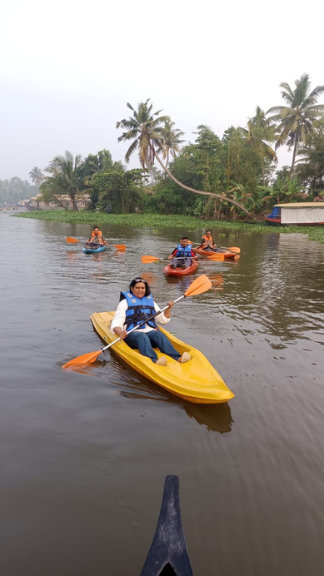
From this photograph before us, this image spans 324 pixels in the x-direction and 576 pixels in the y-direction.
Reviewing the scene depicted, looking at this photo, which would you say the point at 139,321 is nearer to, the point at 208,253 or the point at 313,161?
the point at 208,253

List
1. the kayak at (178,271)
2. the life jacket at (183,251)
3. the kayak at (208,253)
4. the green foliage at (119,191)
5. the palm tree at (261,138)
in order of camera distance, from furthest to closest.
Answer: the green foliage at (119,191)
the palm tree at (261,138)
the kayak at (208,253)
the life jacket at (183,251)
the kayak at (178,271)

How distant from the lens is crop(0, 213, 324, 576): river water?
2.35 metres

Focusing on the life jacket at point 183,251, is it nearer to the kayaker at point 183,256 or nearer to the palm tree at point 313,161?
the kayaker at point 183,256

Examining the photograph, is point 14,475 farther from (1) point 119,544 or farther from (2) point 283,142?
(2) point 283,142

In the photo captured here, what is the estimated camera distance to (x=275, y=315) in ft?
23.5

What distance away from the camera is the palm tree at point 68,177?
38.2 metres

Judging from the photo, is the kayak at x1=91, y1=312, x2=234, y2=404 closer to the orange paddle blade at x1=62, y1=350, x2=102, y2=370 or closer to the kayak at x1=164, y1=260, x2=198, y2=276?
the orange paddle blade at x1=62, y1=350, x2=102, y2=370

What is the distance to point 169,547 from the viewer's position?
1.74 meters

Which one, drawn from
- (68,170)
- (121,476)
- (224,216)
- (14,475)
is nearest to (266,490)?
(121,476)

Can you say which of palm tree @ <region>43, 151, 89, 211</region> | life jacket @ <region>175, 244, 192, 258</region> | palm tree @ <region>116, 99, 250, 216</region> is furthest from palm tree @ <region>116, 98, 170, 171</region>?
life jacket @ <region>175, 244, 192, 258</region>

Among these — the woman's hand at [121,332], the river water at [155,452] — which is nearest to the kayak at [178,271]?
the river water at [155,452]

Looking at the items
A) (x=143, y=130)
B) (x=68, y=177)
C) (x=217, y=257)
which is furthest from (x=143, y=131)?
(x=217, y=257)

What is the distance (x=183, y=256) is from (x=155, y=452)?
8.17 metres

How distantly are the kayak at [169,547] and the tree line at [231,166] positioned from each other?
84.6 ft
